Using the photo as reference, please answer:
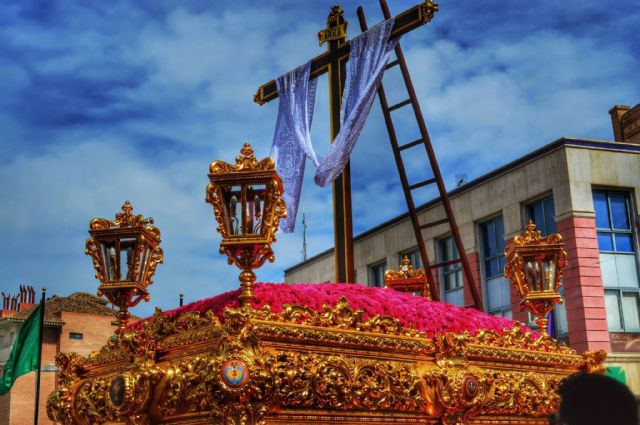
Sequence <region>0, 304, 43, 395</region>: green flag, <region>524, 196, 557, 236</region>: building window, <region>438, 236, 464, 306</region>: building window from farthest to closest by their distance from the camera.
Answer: <region>438, 236, 464, 306</region>: building window < <region>524, 196, 557, 236</region>: building window < <region>0, 304, 43, 395</region>: green flag

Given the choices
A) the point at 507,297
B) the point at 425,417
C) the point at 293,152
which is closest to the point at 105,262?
the point at 425,417

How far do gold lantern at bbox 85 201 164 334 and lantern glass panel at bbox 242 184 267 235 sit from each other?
138cm

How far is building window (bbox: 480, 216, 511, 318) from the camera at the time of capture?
2312cm

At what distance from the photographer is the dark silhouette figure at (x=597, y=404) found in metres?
1.84

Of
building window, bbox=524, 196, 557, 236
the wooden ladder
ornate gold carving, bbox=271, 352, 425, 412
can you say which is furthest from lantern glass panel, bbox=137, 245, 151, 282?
building window, bbox=524, 196, 557, 236

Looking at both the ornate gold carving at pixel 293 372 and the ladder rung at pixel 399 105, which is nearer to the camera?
the ornate gold carving at pixel 293 372

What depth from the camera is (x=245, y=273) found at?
488cm

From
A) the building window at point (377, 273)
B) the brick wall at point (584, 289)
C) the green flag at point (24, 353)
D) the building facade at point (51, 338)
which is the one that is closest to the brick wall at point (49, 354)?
the building facade at point (51, 338)

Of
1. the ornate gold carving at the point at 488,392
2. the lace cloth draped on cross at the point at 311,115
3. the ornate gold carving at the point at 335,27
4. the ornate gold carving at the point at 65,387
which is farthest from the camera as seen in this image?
the ornate gold carving at the point at 335,27

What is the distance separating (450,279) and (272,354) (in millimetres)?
20889

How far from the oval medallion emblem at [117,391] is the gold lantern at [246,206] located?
1065mm

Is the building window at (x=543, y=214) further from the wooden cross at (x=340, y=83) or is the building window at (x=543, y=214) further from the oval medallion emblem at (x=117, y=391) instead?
the oval medallion emblem at (x=117, y=391)

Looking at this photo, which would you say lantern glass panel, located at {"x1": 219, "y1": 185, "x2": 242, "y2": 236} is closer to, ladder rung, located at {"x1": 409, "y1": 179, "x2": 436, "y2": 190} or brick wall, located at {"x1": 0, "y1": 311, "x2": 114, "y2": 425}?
ladder rung, located at {"x1": 409, "y1": 179, "x2": 436, "y2": 190}

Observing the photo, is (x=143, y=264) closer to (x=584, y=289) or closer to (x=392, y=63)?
(x=392, y=63)
